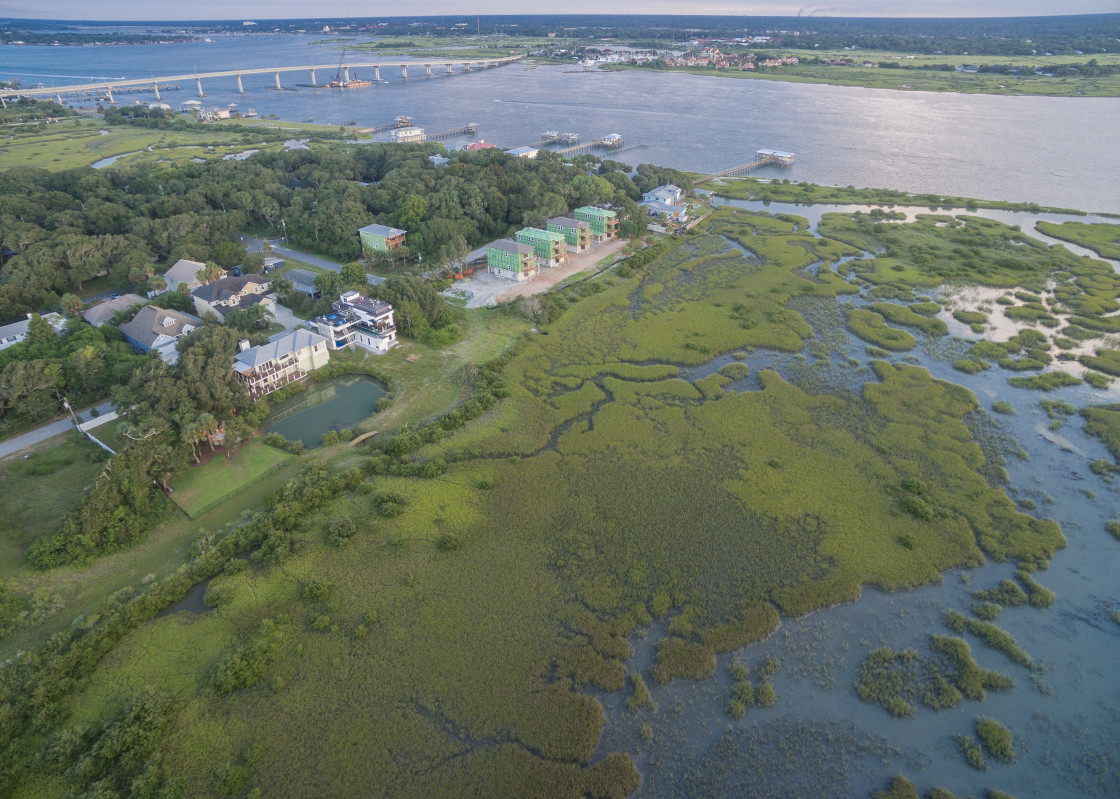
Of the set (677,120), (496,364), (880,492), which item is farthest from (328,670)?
(677,120)

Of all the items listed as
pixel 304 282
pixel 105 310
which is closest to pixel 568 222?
pixel 304 282

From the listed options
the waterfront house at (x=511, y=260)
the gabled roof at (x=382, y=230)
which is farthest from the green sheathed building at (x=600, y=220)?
the gabled roof at (x=382, y=230)

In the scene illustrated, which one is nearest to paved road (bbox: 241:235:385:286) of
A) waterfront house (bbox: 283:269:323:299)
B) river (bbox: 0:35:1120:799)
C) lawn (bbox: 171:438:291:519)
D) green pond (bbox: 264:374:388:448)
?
waterfront house (bbox: 283:269:323:299)

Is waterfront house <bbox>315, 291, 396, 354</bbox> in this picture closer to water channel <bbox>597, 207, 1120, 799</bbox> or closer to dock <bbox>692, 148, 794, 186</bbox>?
water channel <bbox>597, 207, 1120, 799</bbox>

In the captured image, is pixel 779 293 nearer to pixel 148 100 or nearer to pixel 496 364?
pixel 496 364

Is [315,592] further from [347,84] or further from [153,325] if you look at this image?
[347,84]

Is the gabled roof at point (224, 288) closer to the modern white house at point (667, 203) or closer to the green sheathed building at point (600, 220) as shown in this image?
the green sheathed building at point (600, 220)

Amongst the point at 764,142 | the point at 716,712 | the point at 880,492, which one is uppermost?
the point at 764,142

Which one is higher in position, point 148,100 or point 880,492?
point 148,100
